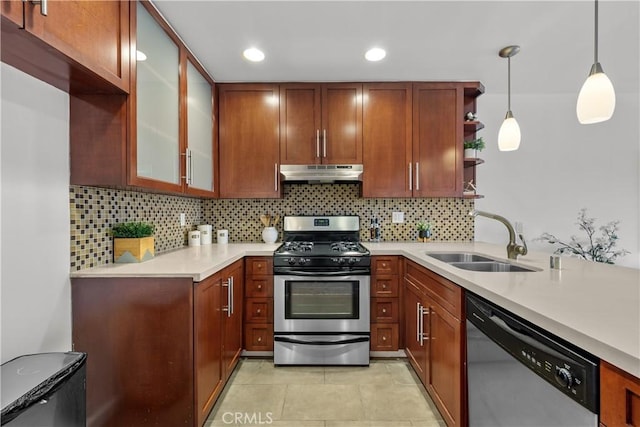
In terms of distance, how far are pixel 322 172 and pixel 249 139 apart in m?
0.75

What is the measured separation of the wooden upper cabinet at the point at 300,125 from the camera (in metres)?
2.79

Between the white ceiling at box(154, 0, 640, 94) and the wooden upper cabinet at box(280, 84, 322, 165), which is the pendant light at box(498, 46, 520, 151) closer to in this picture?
the white ceiling at box(154, 0, 640, 94)

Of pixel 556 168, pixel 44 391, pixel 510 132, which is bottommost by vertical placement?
pixel 44 391

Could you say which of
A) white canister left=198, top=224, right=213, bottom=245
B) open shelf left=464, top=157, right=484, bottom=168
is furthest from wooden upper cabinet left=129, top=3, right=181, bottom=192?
open shelf left=464, top=157, right=484, bottom=168

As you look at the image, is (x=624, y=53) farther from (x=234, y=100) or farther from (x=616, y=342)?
(x=234, y=100)

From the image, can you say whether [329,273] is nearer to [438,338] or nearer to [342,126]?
[438,338]

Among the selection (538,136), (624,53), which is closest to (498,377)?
(624,53)

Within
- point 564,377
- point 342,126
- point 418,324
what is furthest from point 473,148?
point 564,377

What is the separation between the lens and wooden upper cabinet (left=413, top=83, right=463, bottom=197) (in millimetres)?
2789

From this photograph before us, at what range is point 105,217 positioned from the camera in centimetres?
177

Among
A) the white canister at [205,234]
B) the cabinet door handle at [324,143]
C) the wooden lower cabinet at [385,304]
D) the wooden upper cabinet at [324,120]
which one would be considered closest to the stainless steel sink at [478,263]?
the wooden lower cabinet at [385,304]

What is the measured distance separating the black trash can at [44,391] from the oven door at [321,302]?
137 cm

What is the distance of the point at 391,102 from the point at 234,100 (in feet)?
4.71

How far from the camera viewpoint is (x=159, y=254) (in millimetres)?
2195
